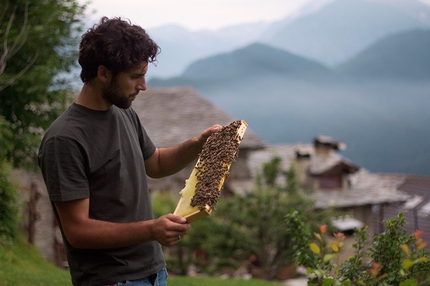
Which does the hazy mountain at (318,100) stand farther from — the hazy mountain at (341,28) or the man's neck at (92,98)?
the man's neck at (92,98)

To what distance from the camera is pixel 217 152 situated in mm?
3080

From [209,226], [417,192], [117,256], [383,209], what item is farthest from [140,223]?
[417,192]

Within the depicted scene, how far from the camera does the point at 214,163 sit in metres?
3.01

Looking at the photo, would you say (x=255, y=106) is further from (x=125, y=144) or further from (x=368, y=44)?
(x=125, y=144)

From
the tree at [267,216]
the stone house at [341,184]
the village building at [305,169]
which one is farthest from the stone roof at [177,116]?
the tree at [267,216]

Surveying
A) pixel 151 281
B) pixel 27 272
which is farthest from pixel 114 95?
pixel 27 272

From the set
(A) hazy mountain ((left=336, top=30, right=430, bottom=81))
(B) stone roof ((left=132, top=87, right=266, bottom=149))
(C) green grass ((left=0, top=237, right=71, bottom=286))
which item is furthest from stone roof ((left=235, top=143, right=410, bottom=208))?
(A) hazy mountain ((left=336, top=30, right=430, bottom=81))

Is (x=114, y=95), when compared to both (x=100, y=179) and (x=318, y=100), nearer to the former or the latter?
(x=100, y=179)

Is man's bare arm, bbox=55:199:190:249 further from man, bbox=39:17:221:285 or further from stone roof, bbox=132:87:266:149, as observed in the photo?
stone roof, bbox=132:87:266:149

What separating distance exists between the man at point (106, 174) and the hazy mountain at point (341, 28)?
127ft

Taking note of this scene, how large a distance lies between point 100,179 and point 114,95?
443mm

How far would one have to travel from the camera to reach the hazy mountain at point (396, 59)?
36.7 metres

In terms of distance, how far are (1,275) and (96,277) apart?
562cm

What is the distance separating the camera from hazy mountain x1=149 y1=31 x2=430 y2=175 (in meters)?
35.7
